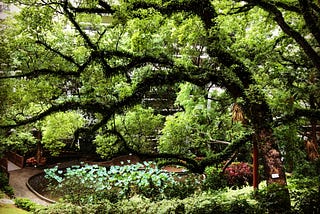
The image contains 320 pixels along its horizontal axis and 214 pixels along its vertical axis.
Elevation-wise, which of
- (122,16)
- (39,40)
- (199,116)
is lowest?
(199,116)

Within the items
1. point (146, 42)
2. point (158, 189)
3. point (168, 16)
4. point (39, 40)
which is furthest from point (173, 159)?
point (39, 40)

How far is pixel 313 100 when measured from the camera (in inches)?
318

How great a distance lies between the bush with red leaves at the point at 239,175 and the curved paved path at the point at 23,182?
6.55m

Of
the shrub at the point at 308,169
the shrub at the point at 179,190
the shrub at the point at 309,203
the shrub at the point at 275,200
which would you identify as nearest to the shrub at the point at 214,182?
the shrub at the point at 179,190

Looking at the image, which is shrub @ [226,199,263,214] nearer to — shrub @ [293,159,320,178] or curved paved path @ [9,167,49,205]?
shrub @ [293,159,320,178]

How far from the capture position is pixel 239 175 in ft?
34.8

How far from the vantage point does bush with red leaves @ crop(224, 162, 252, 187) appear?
1036 centimetres

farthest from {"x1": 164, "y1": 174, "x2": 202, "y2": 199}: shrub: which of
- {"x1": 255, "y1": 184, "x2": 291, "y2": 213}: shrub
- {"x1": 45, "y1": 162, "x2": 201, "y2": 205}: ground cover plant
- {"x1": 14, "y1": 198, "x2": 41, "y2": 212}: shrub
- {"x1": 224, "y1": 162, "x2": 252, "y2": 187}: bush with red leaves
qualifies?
{"x1": 14, "y1": 198, "x2": 41, "y2": 212}: shrub

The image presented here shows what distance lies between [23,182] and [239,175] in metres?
8.99

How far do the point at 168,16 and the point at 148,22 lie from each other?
0.50 metres

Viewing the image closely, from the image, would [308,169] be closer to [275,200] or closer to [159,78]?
[275,200]

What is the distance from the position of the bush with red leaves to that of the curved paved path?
21.5ft

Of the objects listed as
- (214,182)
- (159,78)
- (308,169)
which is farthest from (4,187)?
(308,169)

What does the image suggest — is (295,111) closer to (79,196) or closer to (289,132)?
(289,132)
